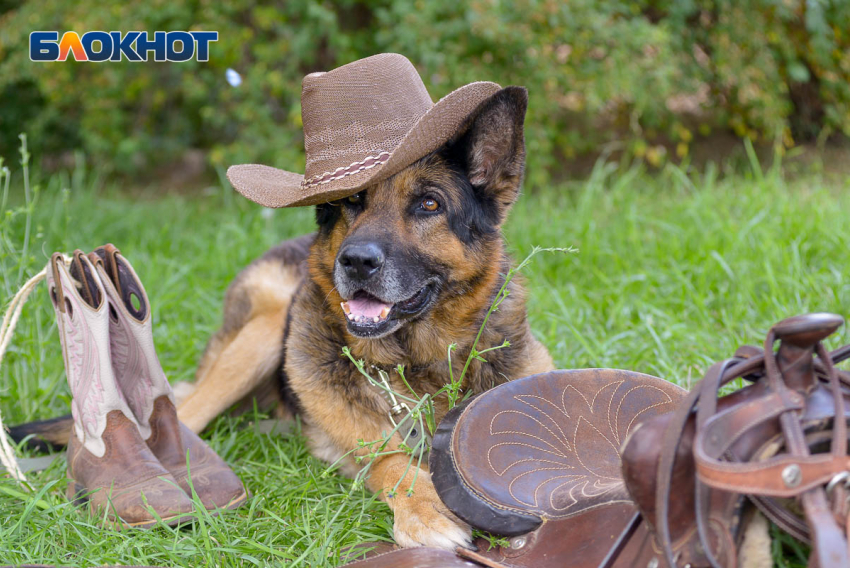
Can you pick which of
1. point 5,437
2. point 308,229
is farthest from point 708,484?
point 308,229

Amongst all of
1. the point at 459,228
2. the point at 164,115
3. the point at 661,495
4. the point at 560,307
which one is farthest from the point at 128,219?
the point at 661,495

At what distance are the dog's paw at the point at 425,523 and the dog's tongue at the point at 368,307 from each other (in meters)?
0.56

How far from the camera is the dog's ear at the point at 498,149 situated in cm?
244

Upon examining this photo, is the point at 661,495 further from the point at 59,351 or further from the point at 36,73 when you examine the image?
the point at 36,73

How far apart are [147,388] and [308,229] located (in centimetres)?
299

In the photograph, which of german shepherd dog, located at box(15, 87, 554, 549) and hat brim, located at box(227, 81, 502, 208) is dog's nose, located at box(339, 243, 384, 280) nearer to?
german shepherd dog, located at box(15, 87, 554, 549)

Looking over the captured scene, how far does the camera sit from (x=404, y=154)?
2.27 m

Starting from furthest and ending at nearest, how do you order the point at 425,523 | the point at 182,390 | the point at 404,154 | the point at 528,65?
1. the point at 528,65
2. the point at 182,390
3. the point at 404,154
4. the point at 425,523

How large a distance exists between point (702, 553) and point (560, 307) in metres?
2.60

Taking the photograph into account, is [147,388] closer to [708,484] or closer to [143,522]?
[143,522]

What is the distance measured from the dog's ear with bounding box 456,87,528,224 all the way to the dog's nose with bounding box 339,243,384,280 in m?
0.52

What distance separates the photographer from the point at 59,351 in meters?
3.54

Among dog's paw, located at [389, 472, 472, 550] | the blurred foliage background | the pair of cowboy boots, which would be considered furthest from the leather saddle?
the blurred foliage background

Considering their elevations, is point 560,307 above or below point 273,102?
below
